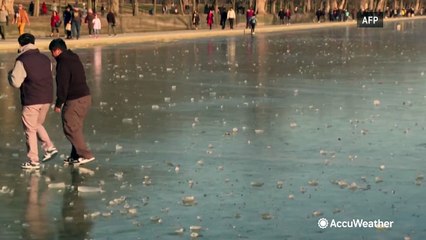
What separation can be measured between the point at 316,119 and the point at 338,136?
2.03 m

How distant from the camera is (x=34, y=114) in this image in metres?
12.4

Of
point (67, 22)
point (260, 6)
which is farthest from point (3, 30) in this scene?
point (260, 6)

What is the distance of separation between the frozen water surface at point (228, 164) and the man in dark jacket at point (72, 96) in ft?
0.74

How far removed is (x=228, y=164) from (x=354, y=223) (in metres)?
3.45

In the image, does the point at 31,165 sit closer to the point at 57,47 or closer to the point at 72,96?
the point at 72,96

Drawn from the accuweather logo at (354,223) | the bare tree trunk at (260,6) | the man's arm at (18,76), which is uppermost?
the man's arm at (18,76)

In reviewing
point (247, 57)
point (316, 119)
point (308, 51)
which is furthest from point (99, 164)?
point (308, 51)

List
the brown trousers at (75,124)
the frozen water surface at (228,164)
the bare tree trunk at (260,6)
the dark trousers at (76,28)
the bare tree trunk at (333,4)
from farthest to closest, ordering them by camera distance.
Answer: the bare tree trunk at (333,4) → the bare tree trunk at (260,6) → the dark trousers at (76,28) → the brown trousers at (75,124) → the frozen water surface at (228,164)

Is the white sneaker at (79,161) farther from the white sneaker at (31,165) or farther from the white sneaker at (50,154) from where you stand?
the white sneaker at (31,165)

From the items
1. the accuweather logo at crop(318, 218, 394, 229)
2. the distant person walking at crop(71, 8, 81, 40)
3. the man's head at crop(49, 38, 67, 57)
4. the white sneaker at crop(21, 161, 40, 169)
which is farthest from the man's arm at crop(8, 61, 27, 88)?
the distant person walking at crop(71, 8, 81, 40)

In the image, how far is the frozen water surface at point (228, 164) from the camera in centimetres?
942

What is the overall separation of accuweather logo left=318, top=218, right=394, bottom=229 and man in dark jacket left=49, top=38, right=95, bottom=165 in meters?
4.05

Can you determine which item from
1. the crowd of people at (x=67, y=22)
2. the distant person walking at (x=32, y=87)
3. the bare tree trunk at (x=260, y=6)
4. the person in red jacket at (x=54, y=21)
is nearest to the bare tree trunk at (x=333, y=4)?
the bare tree trunk at (x=260, y=6)

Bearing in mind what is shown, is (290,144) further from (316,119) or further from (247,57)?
(247,57)
